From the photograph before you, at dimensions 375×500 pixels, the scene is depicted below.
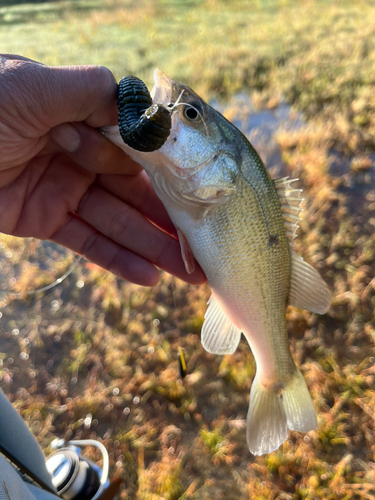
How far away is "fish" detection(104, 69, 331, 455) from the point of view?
1.76 meters

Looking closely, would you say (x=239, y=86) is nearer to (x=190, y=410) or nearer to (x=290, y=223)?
(x=290, y=223)

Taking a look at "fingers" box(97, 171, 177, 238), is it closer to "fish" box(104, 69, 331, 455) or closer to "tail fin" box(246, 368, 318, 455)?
"fish" box(104, 69, 331, 455)

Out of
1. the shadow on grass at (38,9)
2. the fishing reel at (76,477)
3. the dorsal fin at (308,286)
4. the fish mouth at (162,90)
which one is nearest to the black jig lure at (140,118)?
the fish mouth at (162,90)

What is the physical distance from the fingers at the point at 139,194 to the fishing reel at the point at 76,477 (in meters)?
1.76

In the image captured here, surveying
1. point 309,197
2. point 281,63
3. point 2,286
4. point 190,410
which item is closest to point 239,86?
point 281,63

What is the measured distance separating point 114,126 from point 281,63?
8307 mm

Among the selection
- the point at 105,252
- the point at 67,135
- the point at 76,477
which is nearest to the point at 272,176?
the point at 105,252

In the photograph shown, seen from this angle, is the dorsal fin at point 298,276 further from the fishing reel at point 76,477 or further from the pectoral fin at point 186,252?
the fishing reel at point 76,477

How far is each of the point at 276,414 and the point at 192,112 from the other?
74.7 inches

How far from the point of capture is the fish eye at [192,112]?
174 cm

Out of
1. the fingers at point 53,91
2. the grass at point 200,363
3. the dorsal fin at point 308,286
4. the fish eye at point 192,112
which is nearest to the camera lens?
the fingers at point 53,91

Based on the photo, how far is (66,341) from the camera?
3.42m

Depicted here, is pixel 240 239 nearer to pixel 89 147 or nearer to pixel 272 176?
pixel 89 147

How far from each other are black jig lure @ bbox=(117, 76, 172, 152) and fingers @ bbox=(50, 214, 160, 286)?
1.01 metres
